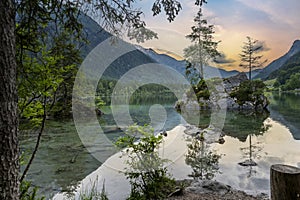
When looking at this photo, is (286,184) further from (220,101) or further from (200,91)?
(200,91)

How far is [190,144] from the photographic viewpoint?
8008 millimetres

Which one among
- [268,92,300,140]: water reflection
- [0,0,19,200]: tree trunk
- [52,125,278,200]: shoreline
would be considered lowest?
[52,125,278,200]: shoreline

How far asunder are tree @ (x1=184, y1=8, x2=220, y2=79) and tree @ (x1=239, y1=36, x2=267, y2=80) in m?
7.74

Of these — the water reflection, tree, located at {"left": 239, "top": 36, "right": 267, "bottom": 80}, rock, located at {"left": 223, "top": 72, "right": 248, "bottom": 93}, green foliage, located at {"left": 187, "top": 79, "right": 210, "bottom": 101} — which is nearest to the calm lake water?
the water reflection

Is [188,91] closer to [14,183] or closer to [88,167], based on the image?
[88,167]

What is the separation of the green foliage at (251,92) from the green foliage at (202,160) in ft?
45.5

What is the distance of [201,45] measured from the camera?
24438 mm

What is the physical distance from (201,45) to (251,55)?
10140 millimetres

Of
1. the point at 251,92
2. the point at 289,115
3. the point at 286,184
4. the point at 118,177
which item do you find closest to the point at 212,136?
the point at 118,177

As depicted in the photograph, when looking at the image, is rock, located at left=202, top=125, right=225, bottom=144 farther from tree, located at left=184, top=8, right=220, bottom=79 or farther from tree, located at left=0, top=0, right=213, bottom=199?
tree, located at left=184, top=8, right=220, bottom=79

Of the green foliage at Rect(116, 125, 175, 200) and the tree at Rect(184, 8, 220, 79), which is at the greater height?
the tree at Rect(184, 8, 220, 79)

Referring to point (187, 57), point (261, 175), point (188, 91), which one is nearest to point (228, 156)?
point (261, 175)

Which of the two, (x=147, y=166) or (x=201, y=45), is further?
(x=201, y=45)

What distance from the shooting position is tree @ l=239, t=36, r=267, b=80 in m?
30.1
